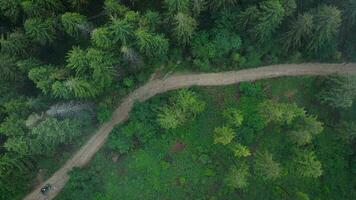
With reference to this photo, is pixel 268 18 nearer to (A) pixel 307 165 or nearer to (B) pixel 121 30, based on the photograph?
(B) pixel 121 30

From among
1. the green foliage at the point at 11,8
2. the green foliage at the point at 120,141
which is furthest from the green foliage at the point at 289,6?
the green foliage at the point at 11,8

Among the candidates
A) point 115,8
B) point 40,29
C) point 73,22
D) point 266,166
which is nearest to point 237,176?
point 266,166

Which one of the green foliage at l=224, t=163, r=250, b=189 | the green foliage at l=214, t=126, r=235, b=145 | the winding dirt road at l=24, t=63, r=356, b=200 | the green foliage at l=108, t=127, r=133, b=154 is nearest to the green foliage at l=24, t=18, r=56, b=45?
the winding dirt road at l=24, t=63, r=356, b=200

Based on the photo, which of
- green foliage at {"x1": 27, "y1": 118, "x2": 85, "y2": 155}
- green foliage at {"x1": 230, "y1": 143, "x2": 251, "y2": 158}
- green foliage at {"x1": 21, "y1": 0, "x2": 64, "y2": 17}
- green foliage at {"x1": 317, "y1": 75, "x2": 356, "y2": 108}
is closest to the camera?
green foliage at {"x1": 27, "y1": 118, "x2": 85, "y2": 155}

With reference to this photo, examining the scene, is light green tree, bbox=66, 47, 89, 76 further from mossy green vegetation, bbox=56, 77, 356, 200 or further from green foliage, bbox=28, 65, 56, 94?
mossy green vegetation, bbox=56, 77, 356, 200

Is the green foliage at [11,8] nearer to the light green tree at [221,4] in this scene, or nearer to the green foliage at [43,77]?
the green foliage at [43,77]
